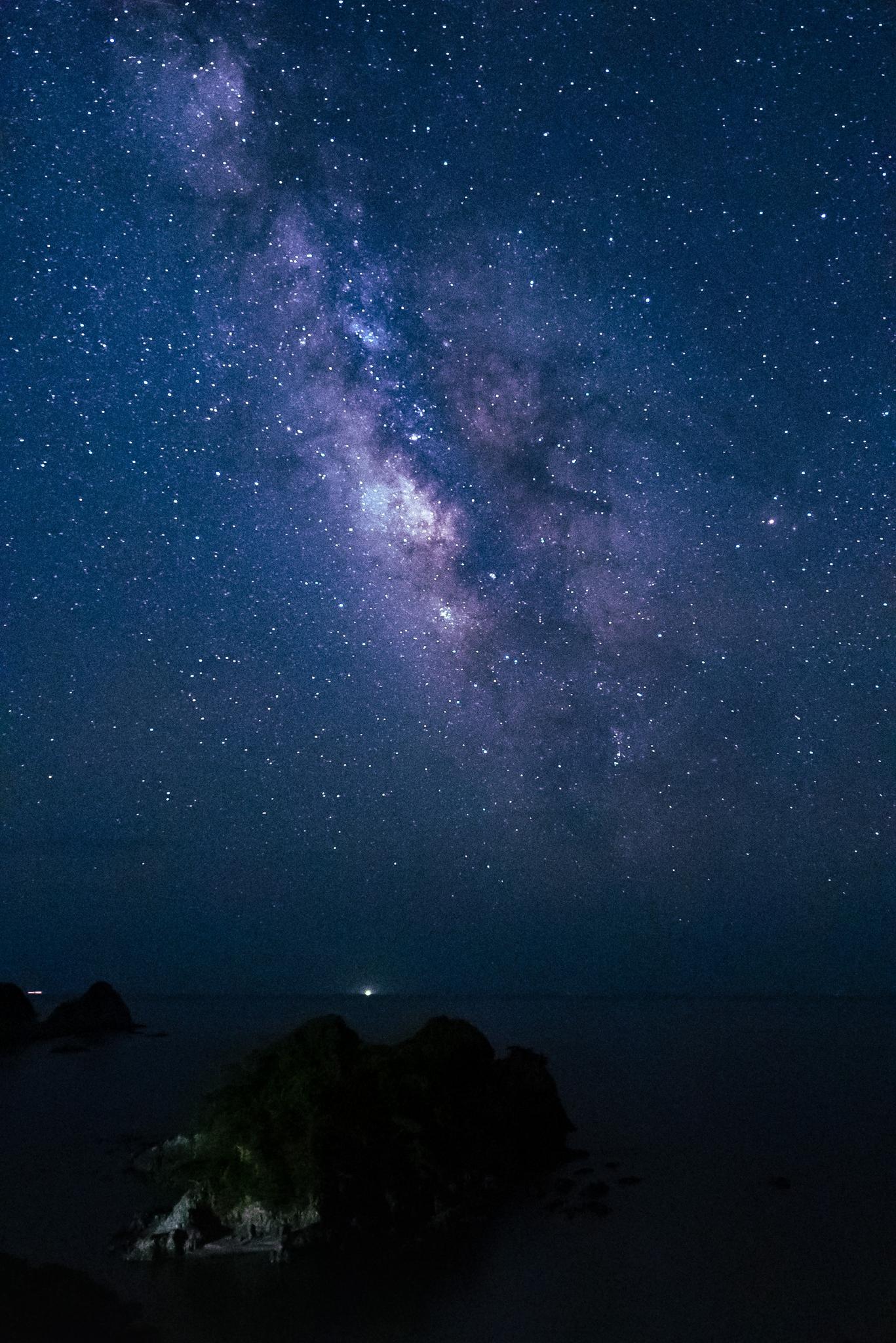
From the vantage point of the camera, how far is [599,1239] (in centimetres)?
3162

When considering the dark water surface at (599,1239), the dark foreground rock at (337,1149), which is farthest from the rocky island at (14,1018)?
the dark foreground rock at (337,1149)

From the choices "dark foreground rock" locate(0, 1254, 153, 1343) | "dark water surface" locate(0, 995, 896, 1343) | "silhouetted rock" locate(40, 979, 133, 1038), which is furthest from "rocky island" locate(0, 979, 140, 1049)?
"dark foreground rock" locate(0, 1254, 153, 1343)

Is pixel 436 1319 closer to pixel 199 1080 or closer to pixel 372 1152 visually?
pixel 372 1152

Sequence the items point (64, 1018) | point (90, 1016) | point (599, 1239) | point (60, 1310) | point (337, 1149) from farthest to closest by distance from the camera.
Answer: point (90, 1016)
point (64, 1018)
point (599, 1239)
point (337, 1149)
point (60, 1310)

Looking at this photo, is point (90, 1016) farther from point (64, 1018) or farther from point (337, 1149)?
point (337, 1149)

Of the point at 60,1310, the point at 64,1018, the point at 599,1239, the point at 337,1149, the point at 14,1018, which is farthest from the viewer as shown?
the point at 64,1018

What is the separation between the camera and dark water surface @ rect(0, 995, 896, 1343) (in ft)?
79.8

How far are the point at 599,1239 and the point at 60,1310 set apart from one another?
1725 cm

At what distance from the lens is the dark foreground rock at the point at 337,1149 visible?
28359 mm

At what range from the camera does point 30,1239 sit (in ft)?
96.3

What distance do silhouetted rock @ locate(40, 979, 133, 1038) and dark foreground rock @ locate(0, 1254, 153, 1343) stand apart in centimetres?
7884

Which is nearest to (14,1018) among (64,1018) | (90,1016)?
(64,1018)

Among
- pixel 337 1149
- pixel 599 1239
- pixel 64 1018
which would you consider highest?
pixel 64 1018

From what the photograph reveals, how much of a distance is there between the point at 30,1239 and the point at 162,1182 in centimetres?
677
